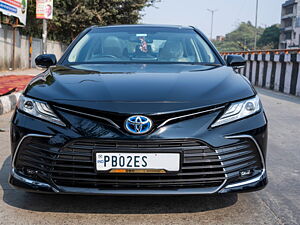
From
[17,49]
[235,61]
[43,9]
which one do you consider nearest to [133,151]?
[235,61]

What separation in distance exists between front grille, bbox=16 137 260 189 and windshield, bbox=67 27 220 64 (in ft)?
4.30

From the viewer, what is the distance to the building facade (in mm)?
83688

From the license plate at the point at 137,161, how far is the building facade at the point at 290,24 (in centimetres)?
8252

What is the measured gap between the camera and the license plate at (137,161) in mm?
2453

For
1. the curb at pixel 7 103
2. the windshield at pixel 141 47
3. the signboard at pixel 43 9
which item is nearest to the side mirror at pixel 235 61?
the windshield at pixel 141 47

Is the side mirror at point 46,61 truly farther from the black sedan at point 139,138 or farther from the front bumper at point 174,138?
the front bumper at point 174,138

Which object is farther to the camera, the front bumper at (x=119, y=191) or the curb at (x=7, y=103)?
the curb at (x=7, y=103)

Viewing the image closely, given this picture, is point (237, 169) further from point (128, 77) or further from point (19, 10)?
point (19, 10)

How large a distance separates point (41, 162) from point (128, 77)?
0.82 metres

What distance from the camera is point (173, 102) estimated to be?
8.41ft

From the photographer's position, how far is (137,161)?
2461mm

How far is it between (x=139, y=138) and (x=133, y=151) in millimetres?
79

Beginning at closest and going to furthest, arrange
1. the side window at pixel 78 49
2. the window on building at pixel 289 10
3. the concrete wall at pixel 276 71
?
1. the side window at pixel 78 49
2. the concrete wall at pixel 276 71
3. the window on building at pixel 289 10

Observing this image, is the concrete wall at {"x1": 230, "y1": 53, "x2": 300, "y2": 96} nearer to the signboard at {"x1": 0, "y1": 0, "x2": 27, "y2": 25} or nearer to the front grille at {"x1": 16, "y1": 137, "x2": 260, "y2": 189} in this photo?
the signboard at {"x1": 0, "y1": 0, "x2": 27, "y2": 25}
